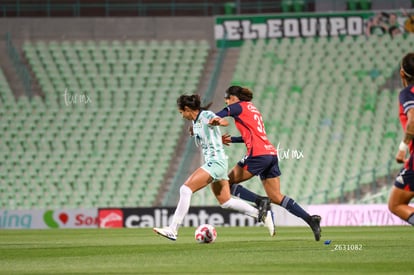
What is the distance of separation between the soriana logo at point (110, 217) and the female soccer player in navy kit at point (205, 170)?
36.8ft

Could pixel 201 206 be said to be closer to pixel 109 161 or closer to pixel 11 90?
pixel 109 161

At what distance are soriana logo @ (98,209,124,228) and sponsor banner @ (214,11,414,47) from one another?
9.72m

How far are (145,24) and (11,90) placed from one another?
495 cm

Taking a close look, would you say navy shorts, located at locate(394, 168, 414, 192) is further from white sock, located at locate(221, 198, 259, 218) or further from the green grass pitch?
white sock, located at locate(221, 198, 259, 218)

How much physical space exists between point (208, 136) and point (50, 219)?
1209 cm

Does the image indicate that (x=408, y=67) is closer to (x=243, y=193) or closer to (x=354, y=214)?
(x=243, y=193)

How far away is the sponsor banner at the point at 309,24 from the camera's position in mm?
32906

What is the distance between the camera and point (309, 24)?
33.1 metres

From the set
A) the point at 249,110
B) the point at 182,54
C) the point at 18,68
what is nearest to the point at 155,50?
the point at 182,54

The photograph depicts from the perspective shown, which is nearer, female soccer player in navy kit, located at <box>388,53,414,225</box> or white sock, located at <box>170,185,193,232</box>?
female soccer player in navy kit, located at <box>388,53,414,225</box>

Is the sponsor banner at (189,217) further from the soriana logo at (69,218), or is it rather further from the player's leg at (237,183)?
the player's leg at (237,183)

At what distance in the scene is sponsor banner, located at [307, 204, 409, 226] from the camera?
2464 cm

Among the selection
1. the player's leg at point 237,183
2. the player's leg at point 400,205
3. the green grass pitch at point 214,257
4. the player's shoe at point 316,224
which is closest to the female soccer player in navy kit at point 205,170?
the green grass pitch at point 214,257

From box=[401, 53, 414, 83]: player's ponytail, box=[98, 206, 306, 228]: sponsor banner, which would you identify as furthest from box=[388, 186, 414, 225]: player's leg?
box=[98, 206, 306, 228]: sponsor banner
